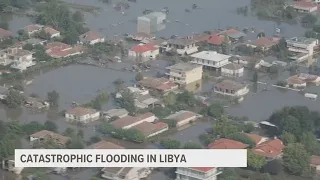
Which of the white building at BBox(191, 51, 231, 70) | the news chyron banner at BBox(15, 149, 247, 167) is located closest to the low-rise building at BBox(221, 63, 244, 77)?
the white building at BBox(191, 51, 231, 70)

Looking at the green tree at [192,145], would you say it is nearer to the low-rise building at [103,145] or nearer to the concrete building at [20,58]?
the low-rise building at [103,145]

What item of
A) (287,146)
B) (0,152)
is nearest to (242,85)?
(287,146)

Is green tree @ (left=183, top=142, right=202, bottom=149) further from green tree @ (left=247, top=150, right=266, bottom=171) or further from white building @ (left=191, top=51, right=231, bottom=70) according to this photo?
white building @ (left=191, top=51, right=231, bottom=70)

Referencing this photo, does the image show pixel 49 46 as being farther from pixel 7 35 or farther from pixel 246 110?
pixel 246 110

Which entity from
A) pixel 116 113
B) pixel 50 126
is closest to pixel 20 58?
pixel 116 113

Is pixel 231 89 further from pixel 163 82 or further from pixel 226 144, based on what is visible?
pixel 226 144

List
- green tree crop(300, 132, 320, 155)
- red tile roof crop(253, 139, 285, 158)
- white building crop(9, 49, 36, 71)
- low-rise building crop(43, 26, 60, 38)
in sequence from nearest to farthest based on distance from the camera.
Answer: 1. red tile roof crop(253, 139, 285, 158)
2. green tree crop(300, 132, 320, 155)
3. white building crop(9, 49, 36, 71)
4. low-rise building crop(43, 26, 60, 38)

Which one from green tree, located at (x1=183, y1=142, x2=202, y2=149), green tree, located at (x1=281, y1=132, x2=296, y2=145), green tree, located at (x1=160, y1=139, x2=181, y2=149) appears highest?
green tree, located at (x1=183, y1=142, x2=202, y2=149)
